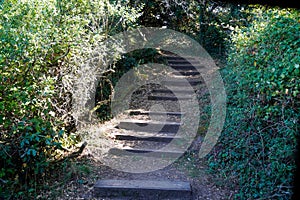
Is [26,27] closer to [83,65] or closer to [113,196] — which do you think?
[83,65]

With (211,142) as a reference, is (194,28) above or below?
above

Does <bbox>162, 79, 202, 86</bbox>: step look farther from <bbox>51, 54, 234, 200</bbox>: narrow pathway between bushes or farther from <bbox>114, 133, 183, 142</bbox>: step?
<bbox>114, 133, 183, 142</bbox>: step

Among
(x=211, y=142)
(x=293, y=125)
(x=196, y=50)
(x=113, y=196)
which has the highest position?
(x=196, y=50)

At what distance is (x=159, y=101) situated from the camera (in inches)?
224

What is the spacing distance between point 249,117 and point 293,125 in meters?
0.73

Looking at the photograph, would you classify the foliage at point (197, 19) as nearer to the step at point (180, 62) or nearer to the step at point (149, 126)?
the step at point (180, 62)

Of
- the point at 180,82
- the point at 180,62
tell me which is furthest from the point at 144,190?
the point at 180,62

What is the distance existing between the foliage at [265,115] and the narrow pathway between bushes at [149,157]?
0.34 m

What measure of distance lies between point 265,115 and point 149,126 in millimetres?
2183

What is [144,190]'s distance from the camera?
3.03 m

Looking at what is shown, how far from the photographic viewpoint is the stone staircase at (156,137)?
3.03m

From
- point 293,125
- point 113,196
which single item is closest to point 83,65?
point 113,196

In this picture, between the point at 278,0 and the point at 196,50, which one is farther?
the point at 196,50

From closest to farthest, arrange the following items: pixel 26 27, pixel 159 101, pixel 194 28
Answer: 1. pixel 26 27
2. pixel 159 101
3. pixel 194 28
